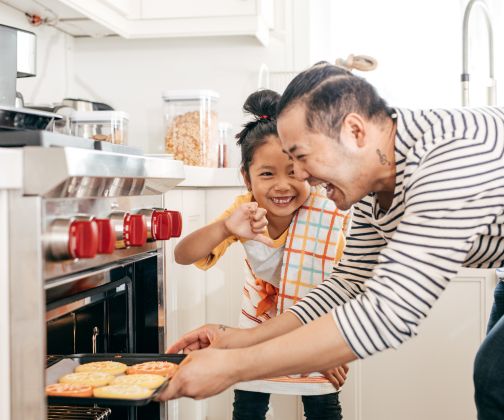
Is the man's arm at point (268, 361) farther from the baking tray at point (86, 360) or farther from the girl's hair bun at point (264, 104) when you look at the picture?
the girl's hair bun at point (264, 104)

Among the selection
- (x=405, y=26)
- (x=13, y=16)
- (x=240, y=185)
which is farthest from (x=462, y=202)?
(x=405, y=26)

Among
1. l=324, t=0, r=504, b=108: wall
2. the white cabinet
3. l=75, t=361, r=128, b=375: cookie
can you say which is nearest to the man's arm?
l=75, t=361, r=128, b=375: cookie

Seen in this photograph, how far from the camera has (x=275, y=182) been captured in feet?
4.90

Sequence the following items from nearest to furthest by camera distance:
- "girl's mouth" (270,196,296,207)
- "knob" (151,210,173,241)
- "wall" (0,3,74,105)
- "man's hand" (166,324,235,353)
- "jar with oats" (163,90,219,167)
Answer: "knob" (151,210,173,241) → "man's hand" (166,324,235,353) → "girl's mouth" (270,196,296,207) → "wall" (0,3,74,105) → "jar with oats" (163,90,219,167)

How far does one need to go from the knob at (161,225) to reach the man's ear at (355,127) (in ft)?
1.07

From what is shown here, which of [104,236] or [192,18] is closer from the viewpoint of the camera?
[104,236]

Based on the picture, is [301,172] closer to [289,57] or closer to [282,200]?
[282,200]

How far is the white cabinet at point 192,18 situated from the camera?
86.5 inches

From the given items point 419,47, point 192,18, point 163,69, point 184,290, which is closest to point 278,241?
point 184,290

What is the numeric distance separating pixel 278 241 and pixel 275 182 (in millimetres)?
163

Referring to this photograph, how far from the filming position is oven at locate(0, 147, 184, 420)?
73 centimetres

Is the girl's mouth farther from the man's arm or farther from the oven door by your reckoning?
the man's arm

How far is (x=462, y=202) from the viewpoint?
0.89 meters

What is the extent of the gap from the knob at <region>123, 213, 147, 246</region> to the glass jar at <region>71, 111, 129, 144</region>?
1.03m
